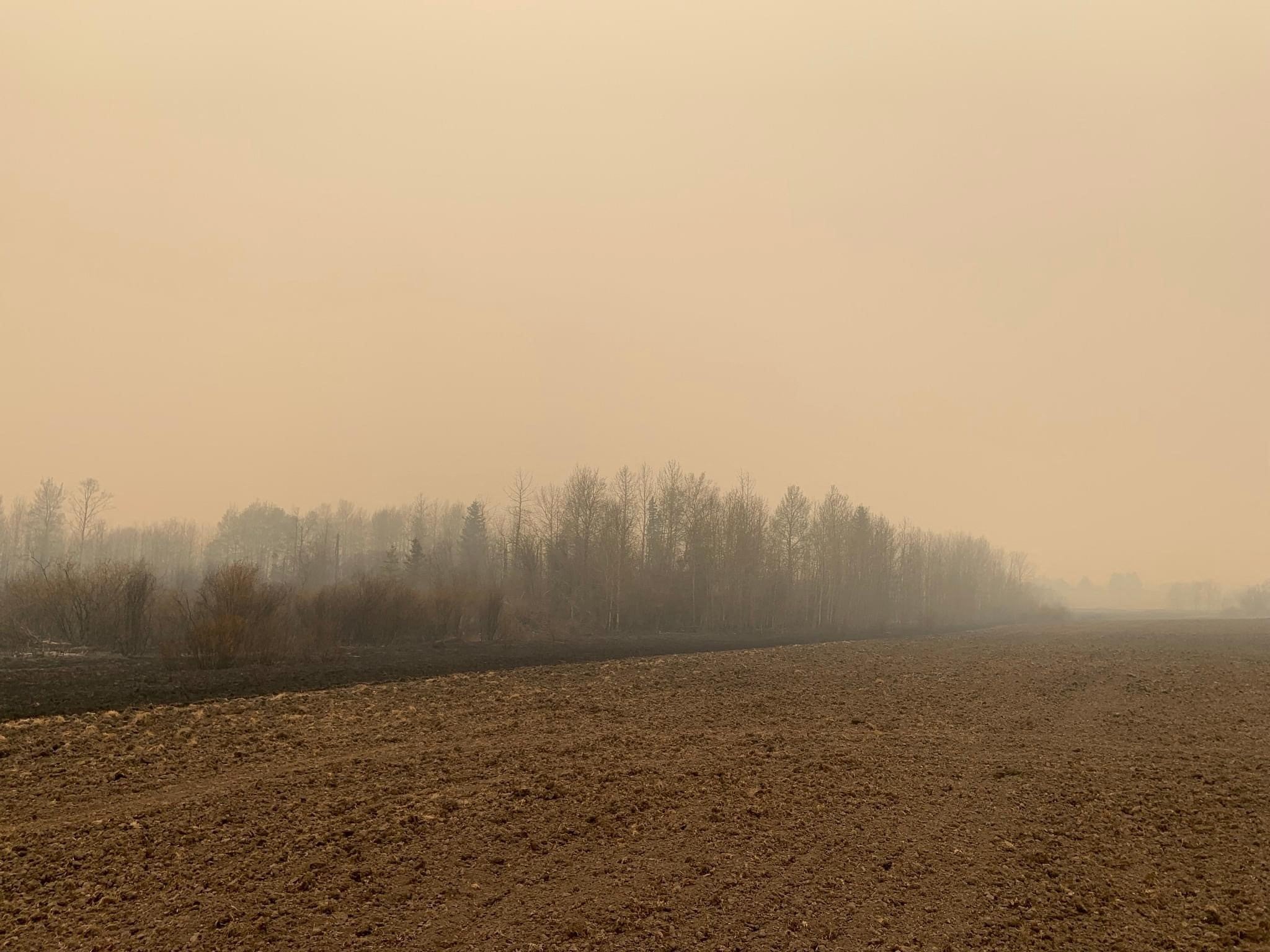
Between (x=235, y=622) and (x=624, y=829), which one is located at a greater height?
(x=235, y=622)

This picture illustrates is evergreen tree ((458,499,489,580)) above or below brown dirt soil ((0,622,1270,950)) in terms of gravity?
above

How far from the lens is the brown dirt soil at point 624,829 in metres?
6.22

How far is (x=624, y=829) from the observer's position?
27.1ft

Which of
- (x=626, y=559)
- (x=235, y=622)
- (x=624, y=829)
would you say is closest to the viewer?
(x=624, y=829)

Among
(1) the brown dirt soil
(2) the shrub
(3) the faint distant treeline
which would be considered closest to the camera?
(1) the brown dirt soil

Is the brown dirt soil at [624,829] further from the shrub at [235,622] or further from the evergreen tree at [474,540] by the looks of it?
the evergreen tree at [474,540]

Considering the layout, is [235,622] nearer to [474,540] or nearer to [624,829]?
[624,829]

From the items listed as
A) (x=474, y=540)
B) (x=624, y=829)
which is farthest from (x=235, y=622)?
(x=474, y=540)

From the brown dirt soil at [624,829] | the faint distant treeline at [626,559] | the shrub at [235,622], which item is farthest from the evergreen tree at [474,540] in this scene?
the brown dirt soil at [624,829]

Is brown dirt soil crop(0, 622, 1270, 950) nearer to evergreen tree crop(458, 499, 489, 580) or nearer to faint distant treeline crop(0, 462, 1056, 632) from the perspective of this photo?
faint distant treeline crop(0, 462, 1056, 632)

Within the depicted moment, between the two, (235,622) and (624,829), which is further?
(235,622)

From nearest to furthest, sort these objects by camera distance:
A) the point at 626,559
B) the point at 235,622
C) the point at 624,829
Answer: the point at 624,829 → the point at 235,622 → the point at 626,559

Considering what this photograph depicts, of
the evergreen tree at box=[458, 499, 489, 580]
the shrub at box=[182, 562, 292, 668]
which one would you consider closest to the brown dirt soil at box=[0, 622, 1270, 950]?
the shrub at box=[182, 562, 292, 668]

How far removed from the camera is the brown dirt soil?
622 centimetres
